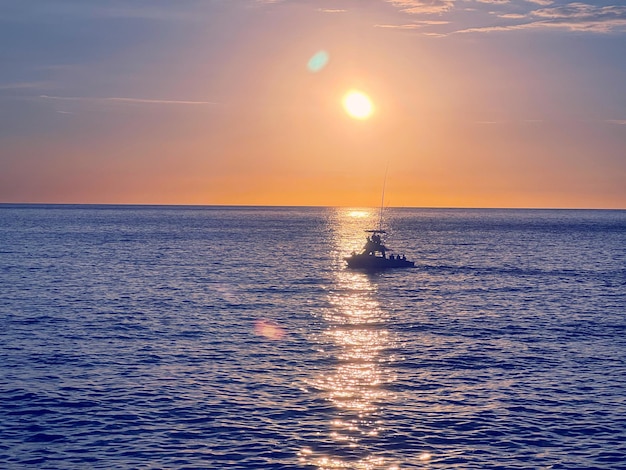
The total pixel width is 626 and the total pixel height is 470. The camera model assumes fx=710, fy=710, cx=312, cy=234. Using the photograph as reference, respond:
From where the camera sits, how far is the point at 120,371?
135 feet

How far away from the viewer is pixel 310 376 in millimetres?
40375

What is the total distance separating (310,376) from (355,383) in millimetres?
2796

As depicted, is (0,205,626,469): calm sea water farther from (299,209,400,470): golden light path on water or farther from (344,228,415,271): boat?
(344,228,415,271): boat

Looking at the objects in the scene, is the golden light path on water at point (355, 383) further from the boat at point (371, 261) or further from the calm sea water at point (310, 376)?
the boat at point (371, 261)

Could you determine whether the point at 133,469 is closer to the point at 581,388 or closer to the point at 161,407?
the point at 161,407

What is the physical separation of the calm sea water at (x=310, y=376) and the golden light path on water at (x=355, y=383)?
0.43 feet

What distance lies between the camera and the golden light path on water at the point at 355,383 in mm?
28500

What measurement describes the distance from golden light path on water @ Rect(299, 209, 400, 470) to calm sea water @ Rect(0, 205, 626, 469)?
132mm

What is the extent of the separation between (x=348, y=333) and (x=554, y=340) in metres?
15.0

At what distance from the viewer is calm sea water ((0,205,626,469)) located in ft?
96.3

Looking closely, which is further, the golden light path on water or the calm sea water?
the calm sea water

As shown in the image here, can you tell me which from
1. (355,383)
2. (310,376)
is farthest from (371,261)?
(355,383)

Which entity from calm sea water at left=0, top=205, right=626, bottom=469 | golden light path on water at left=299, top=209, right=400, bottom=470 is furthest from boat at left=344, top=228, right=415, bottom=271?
golden light path on water at left=299, top=209, right=400, bottom=470

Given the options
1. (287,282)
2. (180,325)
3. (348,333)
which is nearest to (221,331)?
(180,325)
